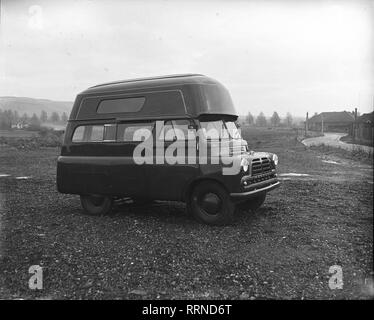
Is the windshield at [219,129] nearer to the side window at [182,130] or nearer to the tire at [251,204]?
the side window at [182,130]

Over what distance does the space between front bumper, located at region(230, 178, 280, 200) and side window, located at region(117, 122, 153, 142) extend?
2.07 metres

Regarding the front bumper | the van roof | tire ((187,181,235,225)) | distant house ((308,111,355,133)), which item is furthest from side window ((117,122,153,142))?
distant house ((308,111,355,133))

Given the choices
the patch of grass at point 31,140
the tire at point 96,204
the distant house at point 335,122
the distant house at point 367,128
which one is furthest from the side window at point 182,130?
the distant house at point 335,122

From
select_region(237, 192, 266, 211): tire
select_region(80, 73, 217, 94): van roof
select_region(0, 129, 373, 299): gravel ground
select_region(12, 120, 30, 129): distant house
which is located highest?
select_region(12, 120, 30, 129): distant house

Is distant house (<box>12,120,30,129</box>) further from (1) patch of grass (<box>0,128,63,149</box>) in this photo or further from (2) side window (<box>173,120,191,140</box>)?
(2) side window (<box>173,120,191,140</box>)

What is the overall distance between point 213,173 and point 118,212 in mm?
2818

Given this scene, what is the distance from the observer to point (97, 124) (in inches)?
283

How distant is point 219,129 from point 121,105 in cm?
211

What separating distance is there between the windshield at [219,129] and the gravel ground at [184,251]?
1684 mm

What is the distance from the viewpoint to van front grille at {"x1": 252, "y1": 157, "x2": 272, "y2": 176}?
6328 mm

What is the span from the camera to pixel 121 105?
697 centimetres

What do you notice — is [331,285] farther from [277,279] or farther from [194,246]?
[194,246]

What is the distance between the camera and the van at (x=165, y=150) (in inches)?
240

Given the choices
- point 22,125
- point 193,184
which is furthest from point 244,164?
point 22,125
